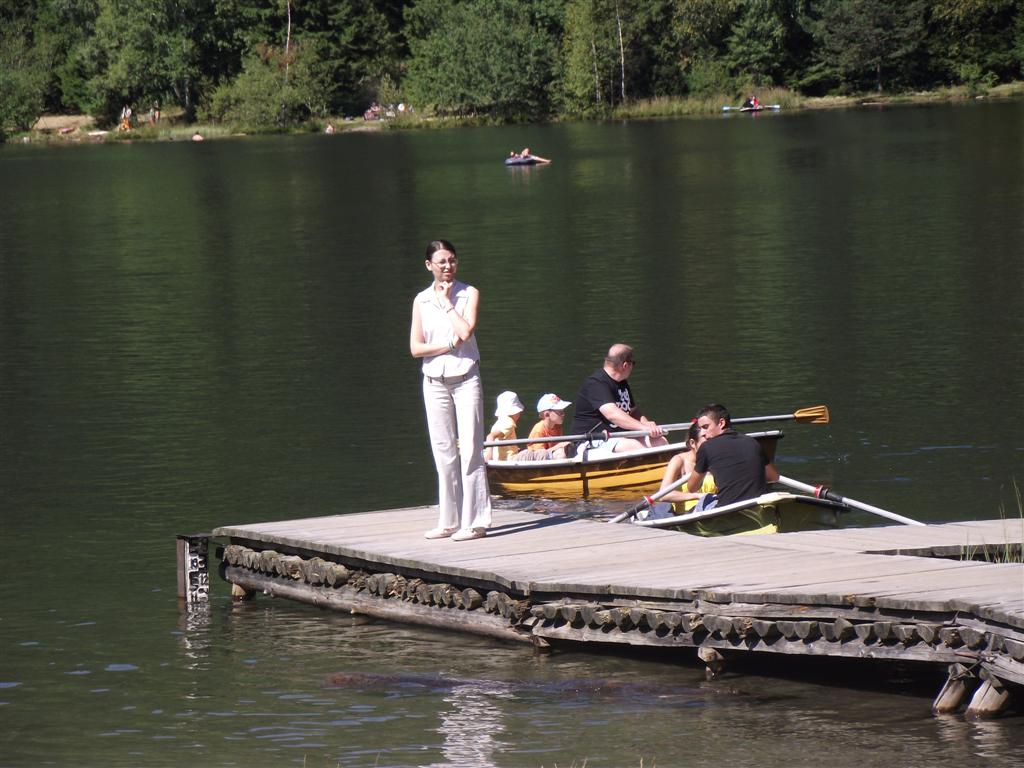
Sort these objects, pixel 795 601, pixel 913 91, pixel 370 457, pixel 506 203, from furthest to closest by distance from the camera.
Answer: pixel 913 91 < pixel 506 203 < pixel 370 457 < pixel 795 601

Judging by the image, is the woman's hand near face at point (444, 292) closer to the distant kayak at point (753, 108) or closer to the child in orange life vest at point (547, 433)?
the child in orange life vest at point (547, 433)

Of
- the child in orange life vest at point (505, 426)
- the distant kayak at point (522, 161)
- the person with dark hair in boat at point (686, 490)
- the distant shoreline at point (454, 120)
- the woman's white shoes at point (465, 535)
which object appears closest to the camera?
the woman's white shoes at point (465, 535)

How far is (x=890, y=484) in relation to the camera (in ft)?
57.1

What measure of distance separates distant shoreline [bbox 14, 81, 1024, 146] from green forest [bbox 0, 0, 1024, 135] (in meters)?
0.87

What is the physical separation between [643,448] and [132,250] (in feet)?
102

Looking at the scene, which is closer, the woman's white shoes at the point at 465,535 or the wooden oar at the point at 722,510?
the woman's white shoes at the point at 465,535

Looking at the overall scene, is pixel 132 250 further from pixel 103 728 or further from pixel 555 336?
pixel 103 728

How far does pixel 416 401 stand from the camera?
909 inches

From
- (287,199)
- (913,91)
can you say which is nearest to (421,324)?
(287,199)

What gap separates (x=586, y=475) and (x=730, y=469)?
2813 mm

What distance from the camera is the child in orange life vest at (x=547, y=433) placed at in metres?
16.6

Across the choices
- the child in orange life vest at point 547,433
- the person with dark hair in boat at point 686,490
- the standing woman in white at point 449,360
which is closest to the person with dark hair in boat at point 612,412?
the child in orange life vest at point 547,433

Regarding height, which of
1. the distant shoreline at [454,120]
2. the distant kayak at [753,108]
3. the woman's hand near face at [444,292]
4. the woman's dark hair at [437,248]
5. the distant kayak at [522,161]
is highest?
the distant shoreline at [454,120]

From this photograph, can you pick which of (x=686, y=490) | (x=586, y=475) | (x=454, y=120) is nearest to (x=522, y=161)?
(x=454, y=120)
